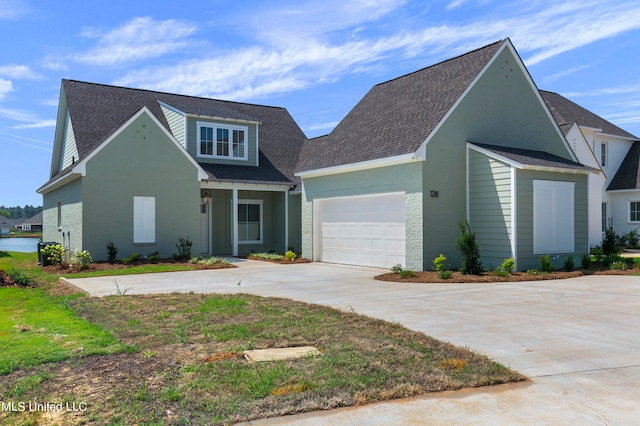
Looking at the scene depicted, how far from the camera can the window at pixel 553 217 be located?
1530 centimetres

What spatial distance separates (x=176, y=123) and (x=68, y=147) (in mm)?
4914

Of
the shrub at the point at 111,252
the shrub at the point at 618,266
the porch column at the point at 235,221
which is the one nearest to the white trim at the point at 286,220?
the porch column at the point at 235,221

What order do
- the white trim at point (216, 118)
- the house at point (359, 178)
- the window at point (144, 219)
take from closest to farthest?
the house at point (359, 178) → the window at point (144, 219) → the white trim at point (216, 118)

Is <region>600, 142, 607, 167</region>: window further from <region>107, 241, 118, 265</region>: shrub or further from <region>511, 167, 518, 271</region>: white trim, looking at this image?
<region>107, 241, 118, 265</region>: shrub

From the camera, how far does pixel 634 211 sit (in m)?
27.3

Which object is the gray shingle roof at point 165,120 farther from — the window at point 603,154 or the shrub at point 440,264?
the window at point 603,154

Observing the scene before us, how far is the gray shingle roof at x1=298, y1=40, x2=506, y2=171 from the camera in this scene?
52.9ft

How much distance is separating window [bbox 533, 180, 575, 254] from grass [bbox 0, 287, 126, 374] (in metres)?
12.6

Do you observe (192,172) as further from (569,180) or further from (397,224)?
(569,180)

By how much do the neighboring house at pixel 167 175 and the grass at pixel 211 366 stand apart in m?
10.6

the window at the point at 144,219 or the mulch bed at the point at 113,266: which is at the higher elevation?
the window at the point at 144,219

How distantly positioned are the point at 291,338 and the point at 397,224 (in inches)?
401

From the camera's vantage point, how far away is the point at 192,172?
795 inches

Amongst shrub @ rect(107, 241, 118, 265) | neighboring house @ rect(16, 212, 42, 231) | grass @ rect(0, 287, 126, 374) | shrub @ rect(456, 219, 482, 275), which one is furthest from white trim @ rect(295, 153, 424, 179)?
neighboring house @ rect(16, 212, 42, 231)
